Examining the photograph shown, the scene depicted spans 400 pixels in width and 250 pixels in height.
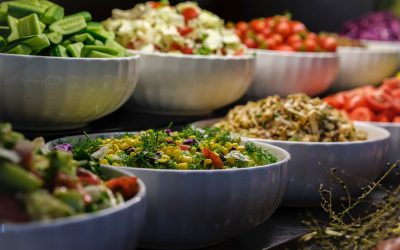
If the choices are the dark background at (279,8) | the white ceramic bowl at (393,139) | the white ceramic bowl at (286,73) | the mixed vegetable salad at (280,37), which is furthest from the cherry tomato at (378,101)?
the dark background at (279,8)

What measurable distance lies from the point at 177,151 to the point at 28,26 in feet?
1.65

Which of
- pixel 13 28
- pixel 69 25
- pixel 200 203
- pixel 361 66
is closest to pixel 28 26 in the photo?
pixel 13 28

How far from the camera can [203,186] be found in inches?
63.5

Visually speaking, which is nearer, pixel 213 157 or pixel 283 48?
pixel 213 157

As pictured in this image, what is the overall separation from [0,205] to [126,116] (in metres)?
1.28

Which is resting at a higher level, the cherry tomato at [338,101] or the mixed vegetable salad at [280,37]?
the mixed vegetable salad at [280,37]

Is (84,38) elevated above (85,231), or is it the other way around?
(84,38)

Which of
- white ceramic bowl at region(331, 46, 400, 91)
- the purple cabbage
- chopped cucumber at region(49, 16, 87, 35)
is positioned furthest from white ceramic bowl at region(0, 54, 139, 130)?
the purple cabbage

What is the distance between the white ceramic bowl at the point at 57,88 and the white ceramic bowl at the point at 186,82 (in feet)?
1.14

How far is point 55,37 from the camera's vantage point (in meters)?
1.95

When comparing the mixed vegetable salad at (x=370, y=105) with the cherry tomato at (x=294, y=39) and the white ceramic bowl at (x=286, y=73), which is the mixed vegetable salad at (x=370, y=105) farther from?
the cherry tomato at (x=294, y=39)

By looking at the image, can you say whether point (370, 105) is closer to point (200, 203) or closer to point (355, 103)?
point (355, 103)

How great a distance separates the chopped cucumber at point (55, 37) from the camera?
1933mm

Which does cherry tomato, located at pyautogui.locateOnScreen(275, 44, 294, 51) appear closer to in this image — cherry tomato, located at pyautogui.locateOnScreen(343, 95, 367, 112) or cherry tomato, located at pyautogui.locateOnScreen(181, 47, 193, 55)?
cherry tomato, located at pyautogui.locateOnScreen(343, 95, 367, 112)
